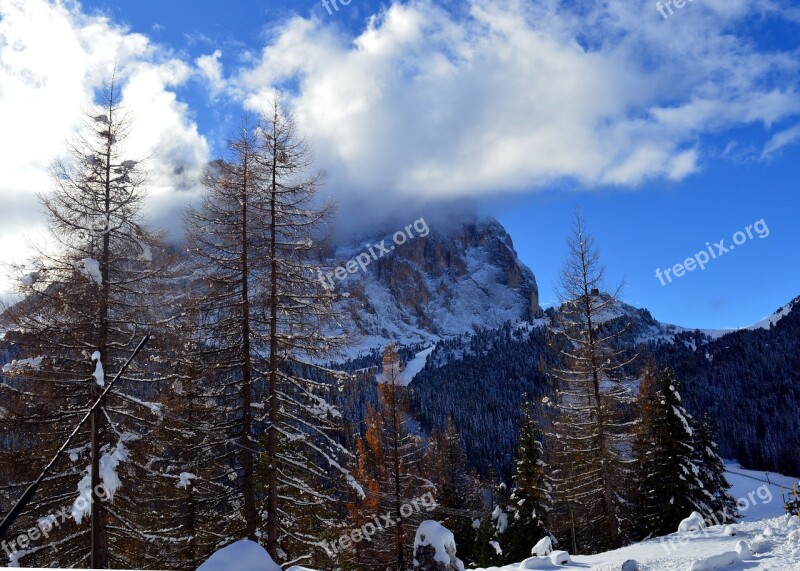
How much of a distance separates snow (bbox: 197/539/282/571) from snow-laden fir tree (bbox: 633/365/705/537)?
20.2 m

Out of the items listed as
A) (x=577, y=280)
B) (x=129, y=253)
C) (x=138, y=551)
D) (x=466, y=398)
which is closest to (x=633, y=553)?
(x=577, y=280)

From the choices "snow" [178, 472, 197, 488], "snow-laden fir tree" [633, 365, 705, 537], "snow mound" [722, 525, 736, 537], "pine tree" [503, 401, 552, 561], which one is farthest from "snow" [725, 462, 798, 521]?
"snow" [178, 472, 197, 488]

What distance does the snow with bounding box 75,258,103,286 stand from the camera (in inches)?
424

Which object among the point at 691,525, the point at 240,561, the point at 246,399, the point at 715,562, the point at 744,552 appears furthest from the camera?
the point at 691,525

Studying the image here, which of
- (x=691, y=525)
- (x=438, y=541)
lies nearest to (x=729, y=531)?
(x=691, y=525)

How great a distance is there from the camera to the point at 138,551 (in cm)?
1324

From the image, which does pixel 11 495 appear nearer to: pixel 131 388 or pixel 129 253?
pixel 131 388

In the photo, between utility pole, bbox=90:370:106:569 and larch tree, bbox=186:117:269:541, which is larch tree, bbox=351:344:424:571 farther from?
utility pole, bbox=90:370:106:569

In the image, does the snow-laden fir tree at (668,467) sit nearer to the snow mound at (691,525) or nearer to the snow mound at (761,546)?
the snow mound at (691,525)

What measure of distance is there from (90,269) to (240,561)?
7.93 meters

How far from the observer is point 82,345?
11023 mm

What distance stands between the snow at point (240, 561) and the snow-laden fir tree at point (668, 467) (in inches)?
794

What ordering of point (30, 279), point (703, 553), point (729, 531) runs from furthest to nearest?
point (729, 531) → point (30, 279) → point (703, 553)

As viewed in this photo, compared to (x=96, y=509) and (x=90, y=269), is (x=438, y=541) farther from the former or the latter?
(x=90, y=269)
